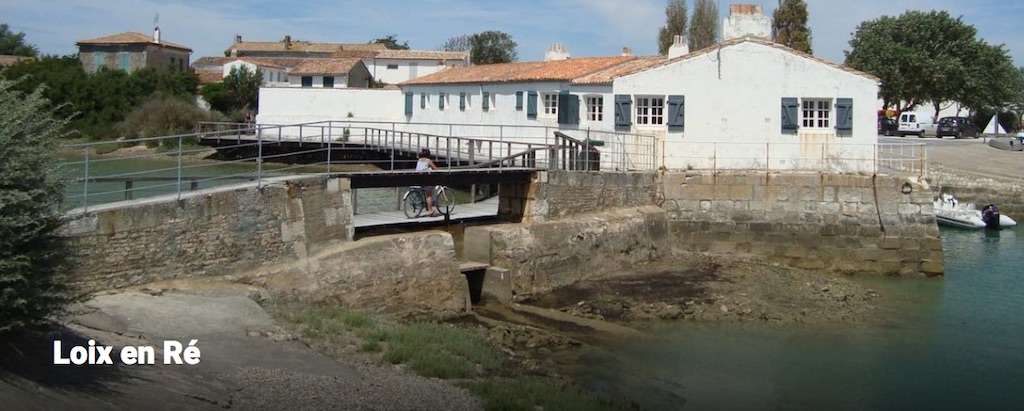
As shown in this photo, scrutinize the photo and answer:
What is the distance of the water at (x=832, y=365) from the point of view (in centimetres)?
1437

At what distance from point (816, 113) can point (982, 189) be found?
20195mm

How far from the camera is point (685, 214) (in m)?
26.4

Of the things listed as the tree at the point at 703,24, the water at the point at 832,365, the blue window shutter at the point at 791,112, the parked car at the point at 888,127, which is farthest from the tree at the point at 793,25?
the water at the point at 832,365

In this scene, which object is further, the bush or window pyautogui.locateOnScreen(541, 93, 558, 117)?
the bush

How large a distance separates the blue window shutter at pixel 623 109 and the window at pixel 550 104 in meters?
5.34

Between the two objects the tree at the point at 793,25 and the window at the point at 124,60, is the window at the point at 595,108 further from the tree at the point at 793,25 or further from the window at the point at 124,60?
the window at the point at 124,60

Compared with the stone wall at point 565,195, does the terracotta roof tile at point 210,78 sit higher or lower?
higher

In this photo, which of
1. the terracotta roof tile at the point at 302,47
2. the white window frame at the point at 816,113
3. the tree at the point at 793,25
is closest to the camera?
the white window frame at the point at 816,113

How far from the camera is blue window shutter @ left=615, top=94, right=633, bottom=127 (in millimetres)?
28519

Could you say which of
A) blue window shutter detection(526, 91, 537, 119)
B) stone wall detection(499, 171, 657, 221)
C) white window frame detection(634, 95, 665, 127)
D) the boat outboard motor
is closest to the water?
stone wall detection(499, 171, 657, 221)

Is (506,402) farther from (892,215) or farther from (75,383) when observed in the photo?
(892,215)

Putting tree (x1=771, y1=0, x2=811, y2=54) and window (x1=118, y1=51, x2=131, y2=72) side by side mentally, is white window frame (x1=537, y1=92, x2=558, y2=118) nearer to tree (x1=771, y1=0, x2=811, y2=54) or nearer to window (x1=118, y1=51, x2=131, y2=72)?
tree (x1=771, y1=0, x2=811, y2=54)

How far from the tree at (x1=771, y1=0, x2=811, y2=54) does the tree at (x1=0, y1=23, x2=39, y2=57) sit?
81.5 m

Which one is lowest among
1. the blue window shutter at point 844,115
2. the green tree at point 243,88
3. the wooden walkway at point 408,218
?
the wooden walkway at point 408,218
